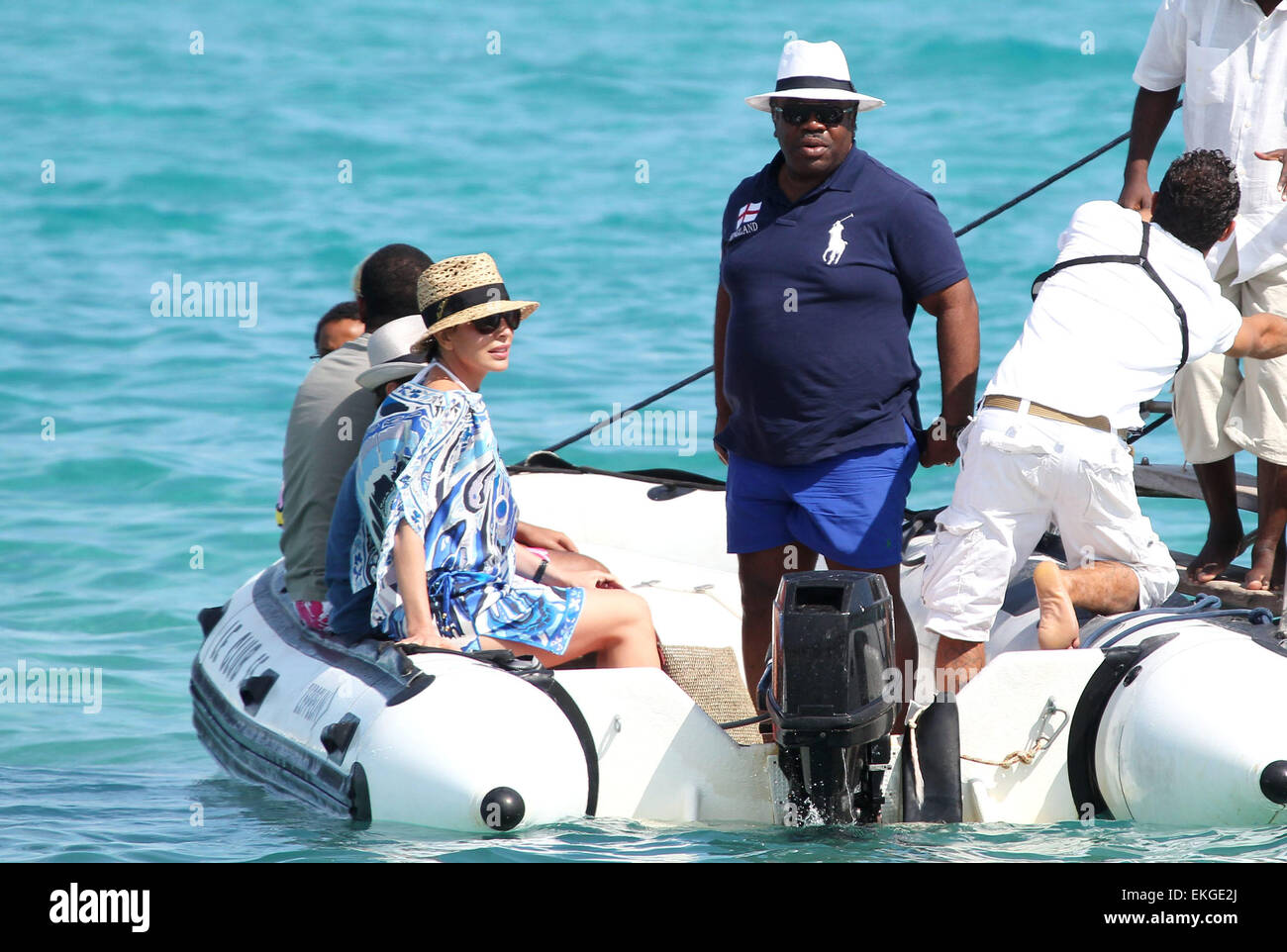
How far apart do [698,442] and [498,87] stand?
25.6 feet

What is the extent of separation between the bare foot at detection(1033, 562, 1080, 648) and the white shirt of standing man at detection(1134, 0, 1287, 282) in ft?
4.01

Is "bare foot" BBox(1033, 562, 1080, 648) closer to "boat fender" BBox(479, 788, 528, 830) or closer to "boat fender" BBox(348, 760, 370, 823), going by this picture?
"boat fender" BBox(479, 788, 528, 830)

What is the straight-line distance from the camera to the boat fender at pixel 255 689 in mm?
4727

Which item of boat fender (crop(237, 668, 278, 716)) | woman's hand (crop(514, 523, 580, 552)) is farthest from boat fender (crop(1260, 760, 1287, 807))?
boat fender (crop(237, 668, 278, 716))

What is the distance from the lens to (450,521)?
13.5ft

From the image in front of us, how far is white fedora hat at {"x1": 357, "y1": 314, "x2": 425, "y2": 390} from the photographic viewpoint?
14.2ft

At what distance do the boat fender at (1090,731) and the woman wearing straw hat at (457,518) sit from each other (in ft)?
3.29

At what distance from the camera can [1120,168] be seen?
1454 centimetres

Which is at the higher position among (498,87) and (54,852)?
(498,87)

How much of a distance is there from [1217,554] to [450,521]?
226 cm

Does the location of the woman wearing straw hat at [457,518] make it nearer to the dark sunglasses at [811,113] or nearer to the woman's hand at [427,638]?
the woman's hand at [427,638]
